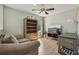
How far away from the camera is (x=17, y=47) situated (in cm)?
163

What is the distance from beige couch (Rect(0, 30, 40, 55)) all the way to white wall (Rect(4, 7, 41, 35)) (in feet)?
0.51

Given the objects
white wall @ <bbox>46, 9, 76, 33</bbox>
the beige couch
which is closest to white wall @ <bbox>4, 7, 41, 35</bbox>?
the beige couch

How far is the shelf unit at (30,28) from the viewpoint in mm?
1697

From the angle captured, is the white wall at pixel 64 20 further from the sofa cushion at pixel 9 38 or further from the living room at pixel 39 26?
the sofa cushion at pixel 9 38

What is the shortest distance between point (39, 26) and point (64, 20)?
0.46 metres

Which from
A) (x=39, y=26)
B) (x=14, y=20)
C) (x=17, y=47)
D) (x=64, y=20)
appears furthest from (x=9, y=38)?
(x=64, y=20)

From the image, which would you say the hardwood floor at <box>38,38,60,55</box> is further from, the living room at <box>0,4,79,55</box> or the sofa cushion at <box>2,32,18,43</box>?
the sofa cushion at <box>2,32,18,43</box>

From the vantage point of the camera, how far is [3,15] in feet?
4.99

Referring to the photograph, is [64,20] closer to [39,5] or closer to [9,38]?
[39,5]

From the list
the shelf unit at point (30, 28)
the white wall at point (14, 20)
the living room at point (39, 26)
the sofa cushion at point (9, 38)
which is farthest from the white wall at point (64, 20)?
the sofa cushion at point (9, 38)

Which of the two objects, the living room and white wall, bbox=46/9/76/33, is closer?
the living room

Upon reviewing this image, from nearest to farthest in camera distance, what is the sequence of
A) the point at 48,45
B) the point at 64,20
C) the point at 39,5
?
the point at 39,5 → the point at 64,20 → the point at 48,45

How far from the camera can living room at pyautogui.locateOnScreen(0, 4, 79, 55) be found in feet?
5.06
